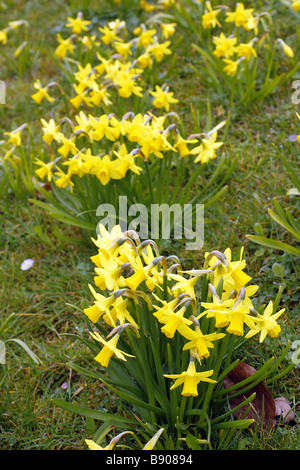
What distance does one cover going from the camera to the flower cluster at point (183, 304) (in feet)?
4.79

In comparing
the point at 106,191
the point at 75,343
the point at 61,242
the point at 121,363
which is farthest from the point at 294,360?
the point at 61,242

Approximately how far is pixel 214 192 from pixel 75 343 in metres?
1.04

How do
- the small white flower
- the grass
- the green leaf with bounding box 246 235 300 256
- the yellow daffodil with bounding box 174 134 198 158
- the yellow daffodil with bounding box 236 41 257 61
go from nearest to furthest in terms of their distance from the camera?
1. the grass
2. the green leaf with bounding box 246 235 300 256
3. the yellow daffodil with bounding box 174 134 198 158
4. the small white flower
5. the yellow daffodil with bounding box 236 41 257 61

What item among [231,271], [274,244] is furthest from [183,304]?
[274,244]

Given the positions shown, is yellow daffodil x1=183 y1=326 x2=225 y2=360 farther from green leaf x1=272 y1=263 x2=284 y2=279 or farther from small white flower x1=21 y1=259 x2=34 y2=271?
small white flower x1=21 y1=259 x2=34 y2=271

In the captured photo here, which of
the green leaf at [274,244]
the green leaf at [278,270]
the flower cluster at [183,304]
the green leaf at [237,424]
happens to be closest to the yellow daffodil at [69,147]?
the flower cluster at [183,304]

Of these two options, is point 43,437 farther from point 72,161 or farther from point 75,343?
point 72,161

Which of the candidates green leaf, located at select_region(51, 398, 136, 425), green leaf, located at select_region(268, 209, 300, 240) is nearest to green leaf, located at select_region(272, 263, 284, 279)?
green leaf, located at select_region(268, 209, 300, 240)

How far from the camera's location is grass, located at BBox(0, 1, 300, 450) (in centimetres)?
191

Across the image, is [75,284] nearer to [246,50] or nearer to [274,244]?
[274,244]

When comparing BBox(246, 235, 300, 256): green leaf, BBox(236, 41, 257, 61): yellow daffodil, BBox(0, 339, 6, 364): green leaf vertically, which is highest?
BBox(236, 41, 257, 61): yellow daffodil

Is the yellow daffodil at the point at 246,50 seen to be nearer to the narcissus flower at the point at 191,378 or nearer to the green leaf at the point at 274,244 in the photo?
the green leaf at the point at 274,244

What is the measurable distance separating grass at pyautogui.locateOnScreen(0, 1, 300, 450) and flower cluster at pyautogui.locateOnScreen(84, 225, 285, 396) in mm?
239

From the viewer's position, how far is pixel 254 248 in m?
2.40
